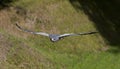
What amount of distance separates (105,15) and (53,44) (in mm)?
3983

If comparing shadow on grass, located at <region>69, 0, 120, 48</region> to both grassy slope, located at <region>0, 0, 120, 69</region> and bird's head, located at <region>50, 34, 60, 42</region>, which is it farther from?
bird's head, located at <region>50, 34, 60, 42</region>

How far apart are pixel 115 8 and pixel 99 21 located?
1.84 metres

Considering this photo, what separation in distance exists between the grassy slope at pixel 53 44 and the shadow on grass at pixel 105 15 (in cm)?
35

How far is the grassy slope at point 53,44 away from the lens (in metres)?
19.3

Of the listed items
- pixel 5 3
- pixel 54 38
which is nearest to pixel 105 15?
pixel 54 38

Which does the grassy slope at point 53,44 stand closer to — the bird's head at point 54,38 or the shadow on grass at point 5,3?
the shadow on grass at point 5,3

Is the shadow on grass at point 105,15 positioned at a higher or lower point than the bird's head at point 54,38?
lower

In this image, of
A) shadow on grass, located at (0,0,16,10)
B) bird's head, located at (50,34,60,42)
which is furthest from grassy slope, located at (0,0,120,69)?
bird's head, located at (50,34,60,42)

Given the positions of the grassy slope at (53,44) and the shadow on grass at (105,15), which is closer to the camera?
the grassy slope at (53,44)

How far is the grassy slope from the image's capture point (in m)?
19.3

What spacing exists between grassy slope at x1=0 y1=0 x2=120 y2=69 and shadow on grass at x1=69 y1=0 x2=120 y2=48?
0.35 m

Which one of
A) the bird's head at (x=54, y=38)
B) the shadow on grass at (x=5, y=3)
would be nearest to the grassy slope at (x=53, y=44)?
the shadow on grass at (x=5, y=3)

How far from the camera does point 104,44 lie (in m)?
21.0

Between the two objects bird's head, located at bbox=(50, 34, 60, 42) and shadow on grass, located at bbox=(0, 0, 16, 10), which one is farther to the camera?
shadow on grass, located at bbox=(0, 0, 16, 10)
